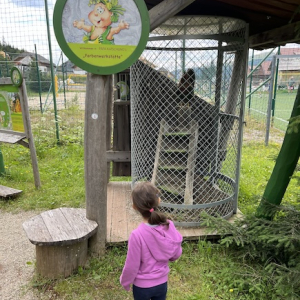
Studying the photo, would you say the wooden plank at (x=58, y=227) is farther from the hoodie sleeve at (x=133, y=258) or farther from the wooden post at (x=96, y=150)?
the hoodie sleeve at (x=133, y=258)

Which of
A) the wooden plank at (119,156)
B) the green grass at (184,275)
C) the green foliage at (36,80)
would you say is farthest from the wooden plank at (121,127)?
the green foliage at (36,80)

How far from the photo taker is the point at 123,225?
327cm

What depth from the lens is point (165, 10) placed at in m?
2.43

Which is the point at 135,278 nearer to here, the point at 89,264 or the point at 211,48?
the point at 89,264

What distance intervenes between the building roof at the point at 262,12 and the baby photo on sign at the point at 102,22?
94 centimetres

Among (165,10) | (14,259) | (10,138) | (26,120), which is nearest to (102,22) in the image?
(165,10)

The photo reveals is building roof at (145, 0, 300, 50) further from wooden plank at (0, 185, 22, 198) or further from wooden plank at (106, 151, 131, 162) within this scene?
wooden plank at (0, 185, 22, 198)

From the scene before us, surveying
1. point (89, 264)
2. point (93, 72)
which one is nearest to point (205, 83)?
point (93, 72)

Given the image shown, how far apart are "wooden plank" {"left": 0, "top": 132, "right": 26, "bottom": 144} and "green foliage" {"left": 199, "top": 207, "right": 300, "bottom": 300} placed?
3.08 m

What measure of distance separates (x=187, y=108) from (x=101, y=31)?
4.96 ft

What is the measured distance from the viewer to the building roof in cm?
273

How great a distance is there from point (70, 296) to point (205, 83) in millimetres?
2668

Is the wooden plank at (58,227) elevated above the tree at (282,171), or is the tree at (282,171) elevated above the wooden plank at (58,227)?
the tree at (282,171)

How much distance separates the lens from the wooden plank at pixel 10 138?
4541mm
